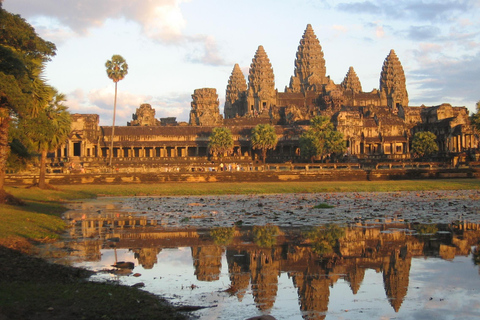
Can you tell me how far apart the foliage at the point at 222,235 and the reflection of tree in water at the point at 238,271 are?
1697 mm

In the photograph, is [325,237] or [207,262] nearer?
[207,262]

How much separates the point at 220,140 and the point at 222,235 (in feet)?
284

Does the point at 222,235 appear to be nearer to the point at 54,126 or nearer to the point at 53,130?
the point at 53,130

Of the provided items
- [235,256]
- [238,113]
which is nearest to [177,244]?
[235,256]

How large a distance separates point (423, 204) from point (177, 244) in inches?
681

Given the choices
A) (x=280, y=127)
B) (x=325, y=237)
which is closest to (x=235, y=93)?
(x=280, y=127)

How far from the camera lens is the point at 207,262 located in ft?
50.9

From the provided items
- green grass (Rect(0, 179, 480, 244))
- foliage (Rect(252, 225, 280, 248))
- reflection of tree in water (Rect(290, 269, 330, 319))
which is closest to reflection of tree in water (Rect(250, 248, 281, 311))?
reflection of tree in water (Rect(290, 269, 330, 319))

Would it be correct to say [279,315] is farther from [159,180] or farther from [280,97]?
[280,97]

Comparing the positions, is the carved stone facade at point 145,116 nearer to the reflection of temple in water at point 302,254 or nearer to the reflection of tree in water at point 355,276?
the reflection of temple in water at point 302,254

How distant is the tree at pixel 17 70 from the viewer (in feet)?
81.3

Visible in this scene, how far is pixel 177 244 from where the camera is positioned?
60.9 feet

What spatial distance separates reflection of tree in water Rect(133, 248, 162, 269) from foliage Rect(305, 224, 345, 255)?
4181mm

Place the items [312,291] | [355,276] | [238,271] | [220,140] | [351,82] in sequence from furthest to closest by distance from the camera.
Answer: [351,82] → [220,140] → [238,271] → [355,276] → [312,291]
